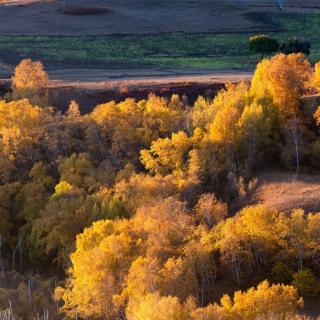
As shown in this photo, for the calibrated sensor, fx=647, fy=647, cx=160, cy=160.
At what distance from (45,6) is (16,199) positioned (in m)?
134

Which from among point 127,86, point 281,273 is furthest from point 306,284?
point 127,86

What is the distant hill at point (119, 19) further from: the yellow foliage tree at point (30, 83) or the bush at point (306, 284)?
the bush at point (306, 284)

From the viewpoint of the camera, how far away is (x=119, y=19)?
18412 centimetres

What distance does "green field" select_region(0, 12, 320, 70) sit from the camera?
136125 mm

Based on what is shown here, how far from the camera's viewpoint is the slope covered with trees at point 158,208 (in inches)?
2015

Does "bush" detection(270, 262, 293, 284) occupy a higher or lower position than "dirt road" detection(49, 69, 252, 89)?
lower

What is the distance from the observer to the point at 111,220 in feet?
201

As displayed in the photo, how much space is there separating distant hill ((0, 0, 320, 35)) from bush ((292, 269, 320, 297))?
12890 cm

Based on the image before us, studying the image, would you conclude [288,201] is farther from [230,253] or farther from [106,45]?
[106,45]

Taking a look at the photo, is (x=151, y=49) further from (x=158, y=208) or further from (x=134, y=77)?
(x=158, y=208)

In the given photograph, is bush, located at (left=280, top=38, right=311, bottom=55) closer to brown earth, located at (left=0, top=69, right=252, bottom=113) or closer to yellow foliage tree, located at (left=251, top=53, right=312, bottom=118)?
brown earth, located at (left=0, top=69, right=252, bottom=113)

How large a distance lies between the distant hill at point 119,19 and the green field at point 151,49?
21.3 feet

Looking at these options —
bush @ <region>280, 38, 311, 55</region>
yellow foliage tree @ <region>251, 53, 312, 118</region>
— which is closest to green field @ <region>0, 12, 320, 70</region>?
bush @ <region>280, 38, 311, 55</region>

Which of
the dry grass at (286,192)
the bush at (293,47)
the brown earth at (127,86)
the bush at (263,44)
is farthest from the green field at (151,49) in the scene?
the dry grass at (286,192)
